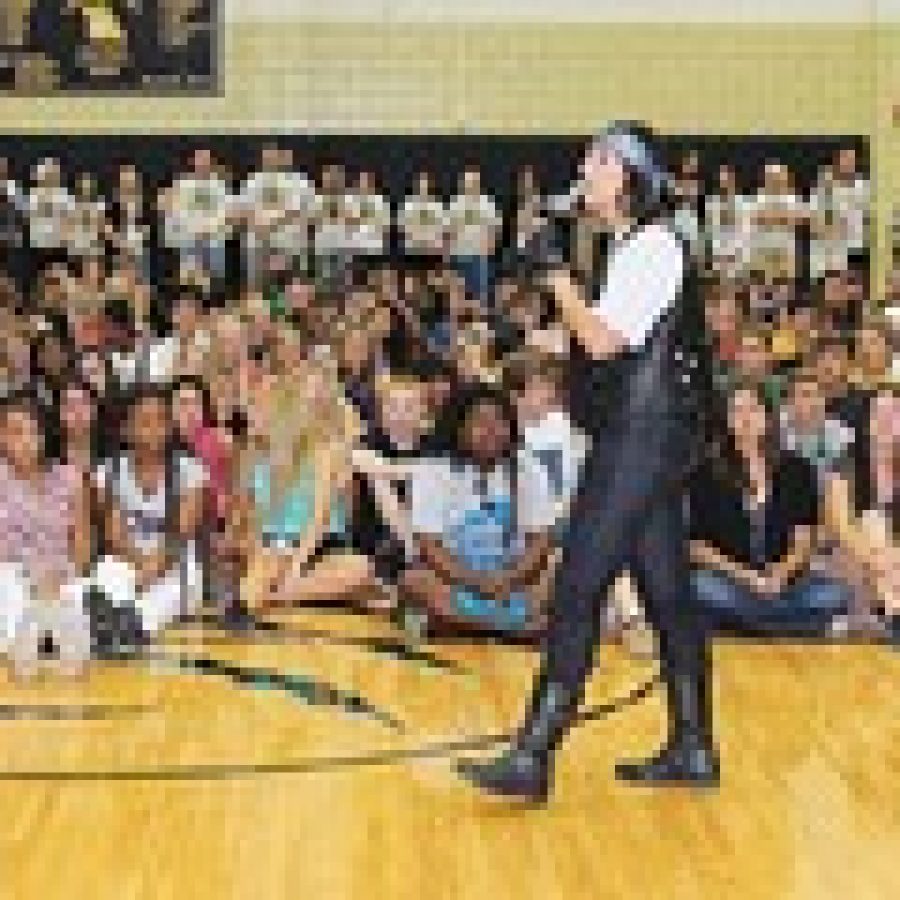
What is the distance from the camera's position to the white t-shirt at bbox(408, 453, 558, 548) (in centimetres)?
1039

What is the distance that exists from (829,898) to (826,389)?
231 inches

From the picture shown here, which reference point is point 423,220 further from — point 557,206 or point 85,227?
point 85,227

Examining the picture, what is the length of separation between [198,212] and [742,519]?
5.63 metres

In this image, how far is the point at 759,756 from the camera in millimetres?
7340

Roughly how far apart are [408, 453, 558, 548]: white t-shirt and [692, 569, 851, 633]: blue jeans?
0.73m

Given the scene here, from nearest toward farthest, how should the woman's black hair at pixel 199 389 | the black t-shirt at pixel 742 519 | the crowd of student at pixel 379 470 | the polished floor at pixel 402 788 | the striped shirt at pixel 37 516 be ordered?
the polished floor at pixel 402 788 → the striped shirt at pixel 37 516 → the crowd of student at pixel 379 470 → the black t-shirt at pixel 742 519 → the woman's black hair at pixel 199 389

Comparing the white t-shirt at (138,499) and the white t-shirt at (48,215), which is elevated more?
the white t-shirt at (48,215)

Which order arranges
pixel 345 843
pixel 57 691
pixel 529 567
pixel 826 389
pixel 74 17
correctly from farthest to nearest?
1. pixel 74 17
2. pixel 826 389
3. pixel 529 567
4. pixel 57 691
5. pixel 345 843

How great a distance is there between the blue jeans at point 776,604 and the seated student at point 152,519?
2.11 meters

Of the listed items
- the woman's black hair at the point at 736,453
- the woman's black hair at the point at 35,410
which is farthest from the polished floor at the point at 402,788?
the woman's black hair at the point at 35,410

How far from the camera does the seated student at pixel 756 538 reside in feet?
33.4

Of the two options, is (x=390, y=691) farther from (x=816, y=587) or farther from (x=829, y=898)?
(x=829, y=898)

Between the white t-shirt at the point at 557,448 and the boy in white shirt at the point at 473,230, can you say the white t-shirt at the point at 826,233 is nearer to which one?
the boy in white shirt at the point at 473,230

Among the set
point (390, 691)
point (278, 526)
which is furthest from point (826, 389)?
point (390, 691)
